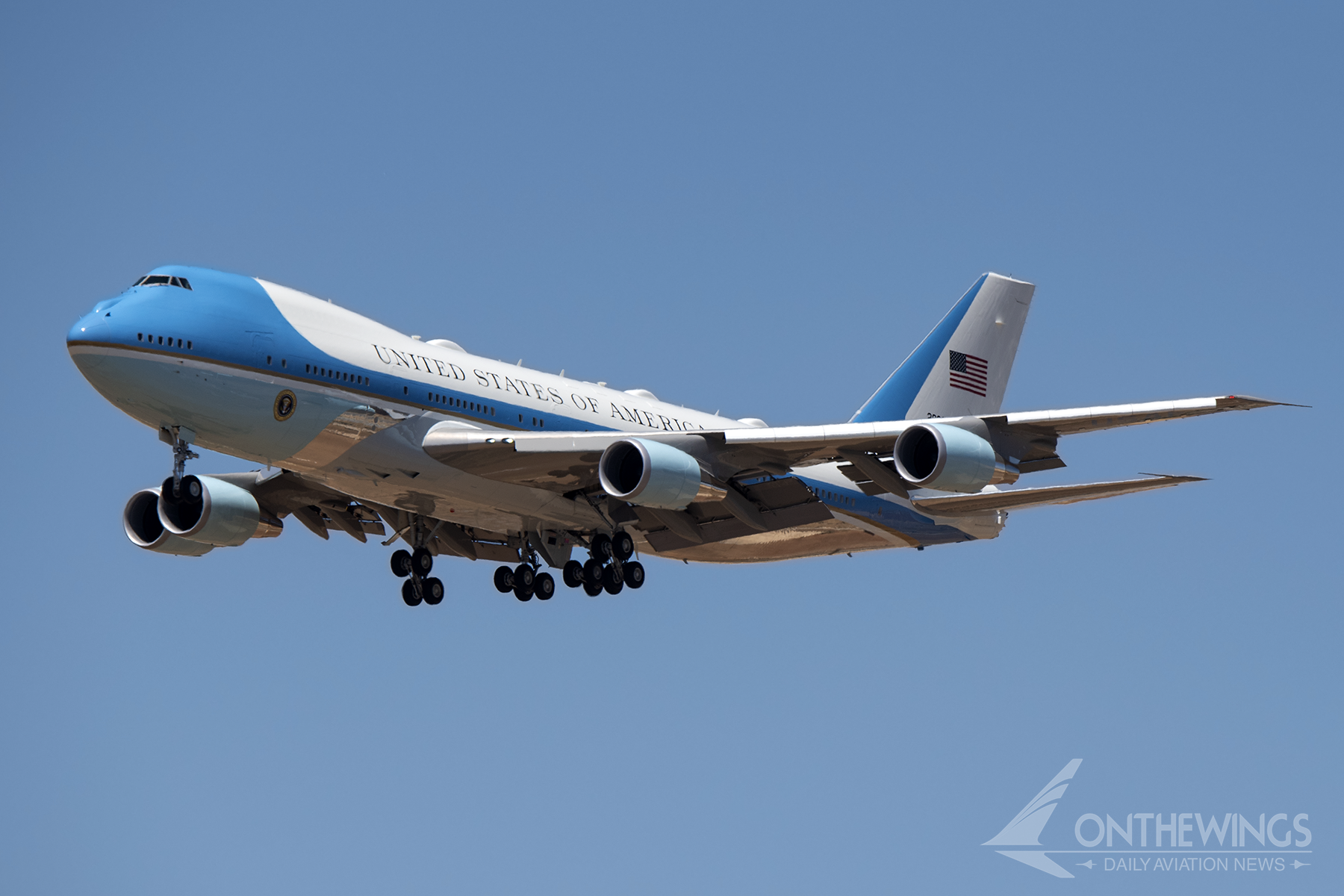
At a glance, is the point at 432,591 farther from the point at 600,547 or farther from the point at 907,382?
the point at 907,382

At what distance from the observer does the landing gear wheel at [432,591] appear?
39812 mm

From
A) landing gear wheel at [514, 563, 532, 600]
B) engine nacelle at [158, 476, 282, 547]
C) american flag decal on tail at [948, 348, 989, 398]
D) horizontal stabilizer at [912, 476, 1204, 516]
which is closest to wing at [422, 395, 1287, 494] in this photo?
horizontal stabilizer at [912, 476, 1204, 516]

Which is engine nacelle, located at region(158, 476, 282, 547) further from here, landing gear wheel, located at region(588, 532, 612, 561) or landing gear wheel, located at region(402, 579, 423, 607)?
landing gear wheel, located at region(588, 532, 612, 561)

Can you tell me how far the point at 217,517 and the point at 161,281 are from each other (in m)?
7.96

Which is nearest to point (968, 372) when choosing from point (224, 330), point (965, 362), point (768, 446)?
point (965, 362)

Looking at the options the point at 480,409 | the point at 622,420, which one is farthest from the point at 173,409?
the point at 622,420

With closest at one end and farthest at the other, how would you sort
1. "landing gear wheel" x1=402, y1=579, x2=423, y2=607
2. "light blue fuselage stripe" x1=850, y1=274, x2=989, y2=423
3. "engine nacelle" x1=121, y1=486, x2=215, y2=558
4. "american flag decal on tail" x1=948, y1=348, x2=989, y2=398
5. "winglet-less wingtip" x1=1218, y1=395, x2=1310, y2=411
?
"winglet-less wingtip" x1=1218, y1=395, x2=1310, y2=411 → "engine nacelle" x1=121, y1=486, x2=215, y2=558 → "landing gear wheel" x1=402, y1=579, x2=423, y2=607 → "light blue fuselage stripe" x1=850, y1=274, x2=989, y2=423 → "american flag decal on tail" x1=948, y1=348, x2=989, y2=398

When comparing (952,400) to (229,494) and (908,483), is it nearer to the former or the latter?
(908,483)

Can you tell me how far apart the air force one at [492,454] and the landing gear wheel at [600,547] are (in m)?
0.04

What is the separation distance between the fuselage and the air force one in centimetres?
5

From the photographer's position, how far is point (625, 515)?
3800 cm

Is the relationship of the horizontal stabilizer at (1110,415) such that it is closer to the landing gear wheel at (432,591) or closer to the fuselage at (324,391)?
the fuselage at (324,391)

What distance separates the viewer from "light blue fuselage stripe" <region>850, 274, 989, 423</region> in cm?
4294

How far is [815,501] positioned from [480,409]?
7939 millimetres
